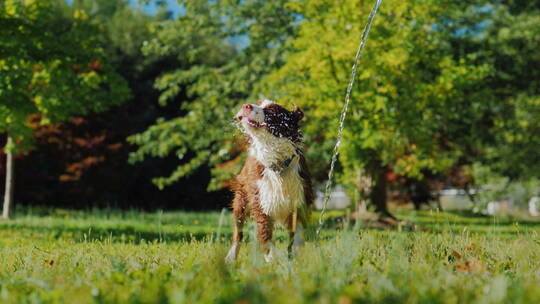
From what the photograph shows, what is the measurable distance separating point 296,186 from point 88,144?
612 inches

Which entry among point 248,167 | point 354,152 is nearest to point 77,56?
point 354,152

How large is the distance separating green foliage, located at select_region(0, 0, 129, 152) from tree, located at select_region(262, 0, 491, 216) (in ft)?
11.4

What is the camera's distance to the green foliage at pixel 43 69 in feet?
27.6

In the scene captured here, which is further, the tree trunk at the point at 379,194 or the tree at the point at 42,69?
the tree trunk at the point at 379,194

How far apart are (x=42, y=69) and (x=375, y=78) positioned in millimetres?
5676

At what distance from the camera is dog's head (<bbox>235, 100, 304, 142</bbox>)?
4.34 metres

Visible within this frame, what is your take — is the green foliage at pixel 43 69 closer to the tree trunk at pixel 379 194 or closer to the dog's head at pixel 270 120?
the dog's head at pixel 270 120

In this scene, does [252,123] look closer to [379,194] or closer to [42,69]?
[42,69]

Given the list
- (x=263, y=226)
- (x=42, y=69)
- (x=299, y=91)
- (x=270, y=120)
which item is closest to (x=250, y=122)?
(x=270, y=120)

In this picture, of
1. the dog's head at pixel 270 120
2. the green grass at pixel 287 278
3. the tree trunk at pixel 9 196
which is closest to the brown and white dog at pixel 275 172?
the dog's head at pixel 270 120

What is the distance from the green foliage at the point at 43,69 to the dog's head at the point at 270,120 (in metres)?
4.98

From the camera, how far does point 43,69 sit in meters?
9.30

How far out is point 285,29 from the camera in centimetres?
1329

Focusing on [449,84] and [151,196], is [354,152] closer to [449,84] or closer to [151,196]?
[449,84]
